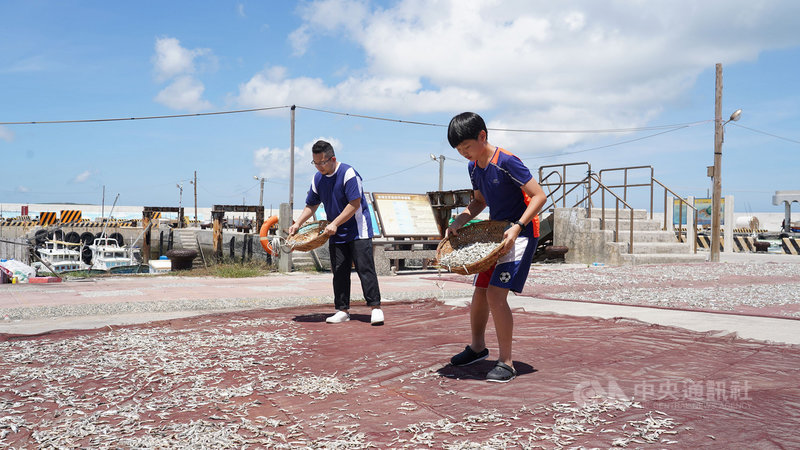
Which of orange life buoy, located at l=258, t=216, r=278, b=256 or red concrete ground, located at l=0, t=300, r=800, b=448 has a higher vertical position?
orange life buoy, located at l=258, t=216, r=278, b=256

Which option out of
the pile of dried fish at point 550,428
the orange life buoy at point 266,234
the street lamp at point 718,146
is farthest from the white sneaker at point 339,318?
the street lamp at point 718,146

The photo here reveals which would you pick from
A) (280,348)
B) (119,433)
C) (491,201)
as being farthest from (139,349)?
(491,201)

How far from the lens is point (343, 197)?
5.62 m

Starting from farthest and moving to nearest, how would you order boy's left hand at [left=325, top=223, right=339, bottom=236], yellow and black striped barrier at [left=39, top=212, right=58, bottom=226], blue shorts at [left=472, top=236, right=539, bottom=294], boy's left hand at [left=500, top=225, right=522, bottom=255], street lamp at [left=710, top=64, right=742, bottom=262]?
yellow and black striped barrier at [left=39, top=212, right=58, bottom=226] → street lamp at [left=710, top=64, right=742, bottom=262] → boy's left hand at [left=325, top=223, right=339, bottom=236] → blue shorts at [left=472, top=236, right=539, bottom=294] → boy's left hand at [left=500, top=225, right=522, bottom=255]

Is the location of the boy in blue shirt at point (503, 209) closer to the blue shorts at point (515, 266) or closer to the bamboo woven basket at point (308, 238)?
the blue shorts at point (515, 266)

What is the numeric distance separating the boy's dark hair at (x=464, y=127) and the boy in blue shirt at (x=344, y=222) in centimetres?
213

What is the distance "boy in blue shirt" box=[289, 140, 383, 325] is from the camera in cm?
556

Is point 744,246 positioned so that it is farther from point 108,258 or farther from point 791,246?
point 108,258

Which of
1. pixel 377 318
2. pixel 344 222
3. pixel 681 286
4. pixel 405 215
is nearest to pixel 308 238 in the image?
pixel 344 222

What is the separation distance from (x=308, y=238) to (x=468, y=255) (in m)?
2.43

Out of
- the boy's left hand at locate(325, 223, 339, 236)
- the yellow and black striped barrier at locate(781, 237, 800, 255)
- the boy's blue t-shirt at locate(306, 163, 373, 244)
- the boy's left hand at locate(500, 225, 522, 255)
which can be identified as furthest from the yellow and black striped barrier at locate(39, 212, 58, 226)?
the boy's left hand at locate(500, 225, 522, 255)

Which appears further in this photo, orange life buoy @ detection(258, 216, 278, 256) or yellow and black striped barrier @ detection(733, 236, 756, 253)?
yellow and black striped barrier @ detection(733, 236, 756, 253)

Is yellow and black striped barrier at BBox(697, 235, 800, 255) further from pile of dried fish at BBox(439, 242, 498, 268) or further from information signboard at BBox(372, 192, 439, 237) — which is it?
pile of dried fish at BBox(439, 242, 498, 268)

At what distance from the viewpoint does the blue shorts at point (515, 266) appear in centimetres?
347
